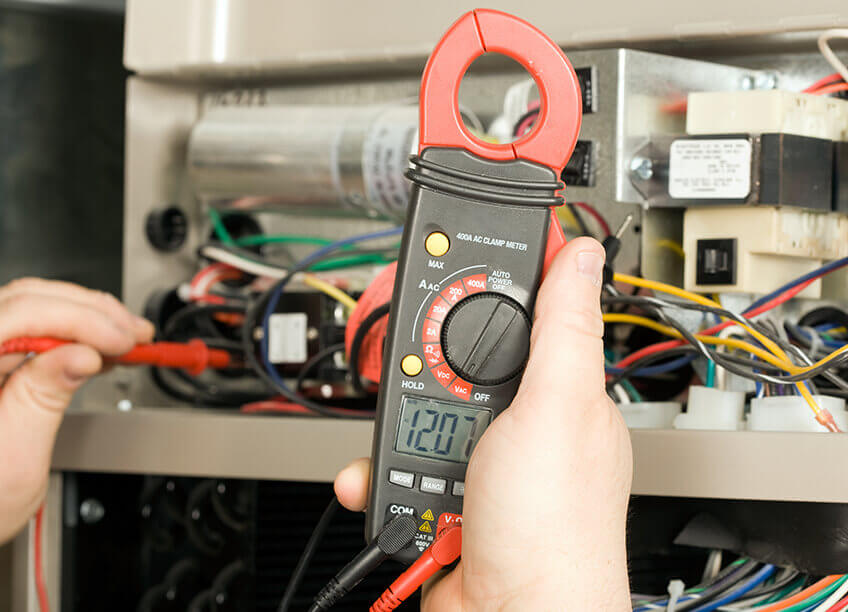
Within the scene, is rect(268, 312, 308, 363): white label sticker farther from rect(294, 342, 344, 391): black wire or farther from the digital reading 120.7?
the digital reading 120.7

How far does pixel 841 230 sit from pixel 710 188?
5.0 inches

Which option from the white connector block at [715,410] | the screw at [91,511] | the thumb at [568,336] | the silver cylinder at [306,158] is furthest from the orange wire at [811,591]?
the screw at [91,511]

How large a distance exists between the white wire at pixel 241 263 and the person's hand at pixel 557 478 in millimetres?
472

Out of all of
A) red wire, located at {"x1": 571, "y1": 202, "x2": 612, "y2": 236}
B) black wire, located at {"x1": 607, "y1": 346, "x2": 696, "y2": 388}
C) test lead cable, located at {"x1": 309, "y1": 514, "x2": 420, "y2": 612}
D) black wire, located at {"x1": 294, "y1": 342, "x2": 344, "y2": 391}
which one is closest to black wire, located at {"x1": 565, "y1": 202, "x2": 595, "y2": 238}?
red wire, located at {"x1": 571, "y1": 202, "x2": 612, "y2": 236}

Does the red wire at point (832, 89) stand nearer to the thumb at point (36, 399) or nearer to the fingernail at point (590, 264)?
the fingernail at point (590, 264)

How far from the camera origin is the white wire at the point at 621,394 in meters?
0.70

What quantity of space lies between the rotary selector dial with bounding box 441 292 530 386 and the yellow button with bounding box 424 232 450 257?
0.03 m

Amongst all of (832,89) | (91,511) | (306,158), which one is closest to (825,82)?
(832,89)

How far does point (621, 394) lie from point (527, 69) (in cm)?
30

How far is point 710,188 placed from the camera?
67 centimetres

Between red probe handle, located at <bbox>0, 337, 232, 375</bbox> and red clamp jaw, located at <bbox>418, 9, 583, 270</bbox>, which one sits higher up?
red clamp jaw, located at <bbox>418, 9, 583, 270</bbox>

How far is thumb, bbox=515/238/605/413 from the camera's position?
47cm

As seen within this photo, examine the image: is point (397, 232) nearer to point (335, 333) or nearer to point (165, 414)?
point (335, 333)

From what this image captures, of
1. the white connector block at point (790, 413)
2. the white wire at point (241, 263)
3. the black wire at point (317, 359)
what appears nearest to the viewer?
the white connector block at point (790, 413)
